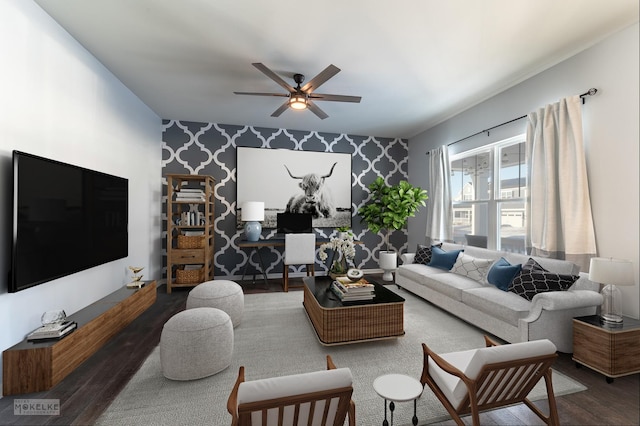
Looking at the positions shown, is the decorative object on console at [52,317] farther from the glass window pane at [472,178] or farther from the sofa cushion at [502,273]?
the glass window pane at [472,178]

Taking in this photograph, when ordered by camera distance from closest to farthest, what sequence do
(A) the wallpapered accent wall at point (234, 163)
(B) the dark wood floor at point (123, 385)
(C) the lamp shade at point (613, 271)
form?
(B) the dark wood floor at point (123, 385)
(C) the lamp shade at point (613, 271)
(A) the wallpapered accent wall at point (234, 163)

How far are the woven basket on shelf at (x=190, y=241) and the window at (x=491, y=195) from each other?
4.32m

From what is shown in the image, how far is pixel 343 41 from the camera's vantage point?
106 inches

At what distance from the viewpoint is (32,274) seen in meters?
2.10

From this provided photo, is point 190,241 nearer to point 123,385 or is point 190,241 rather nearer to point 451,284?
point 123,385

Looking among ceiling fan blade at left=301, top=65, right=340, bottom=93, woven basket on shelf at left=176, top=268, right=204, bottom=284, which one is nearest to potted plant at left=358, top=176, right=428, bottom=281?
ceiling fan blade at left=301, top=65, right=340, bottom=93

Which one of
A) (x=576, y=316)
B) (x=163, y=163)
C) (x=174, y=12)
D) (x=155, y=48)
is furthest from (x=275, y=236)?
(x=576, y=316)

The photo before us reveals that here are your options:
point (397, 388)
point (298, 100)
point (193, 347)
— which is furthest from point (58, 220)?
point (397, 388)

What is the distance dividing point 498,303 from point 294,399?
2508 millimetres

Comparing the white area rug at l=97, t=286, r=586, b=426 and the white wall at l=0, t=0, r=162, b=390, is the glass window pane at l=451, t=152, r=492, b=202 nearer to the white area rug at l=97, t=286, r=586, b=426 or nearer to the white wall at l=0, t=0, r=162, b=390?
the white area rug at l=97, t=286, r=586, b=426

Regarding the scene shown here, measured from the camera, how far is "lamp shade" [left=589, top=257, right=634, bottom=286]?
214cm

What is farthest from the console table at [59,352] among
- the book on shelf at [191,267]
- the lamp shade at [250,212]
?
the lamp shade at [250,212]

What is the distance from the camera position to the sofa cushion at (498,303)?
258cm

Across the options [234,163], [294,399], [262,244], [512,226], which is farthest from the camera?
[234,163]
